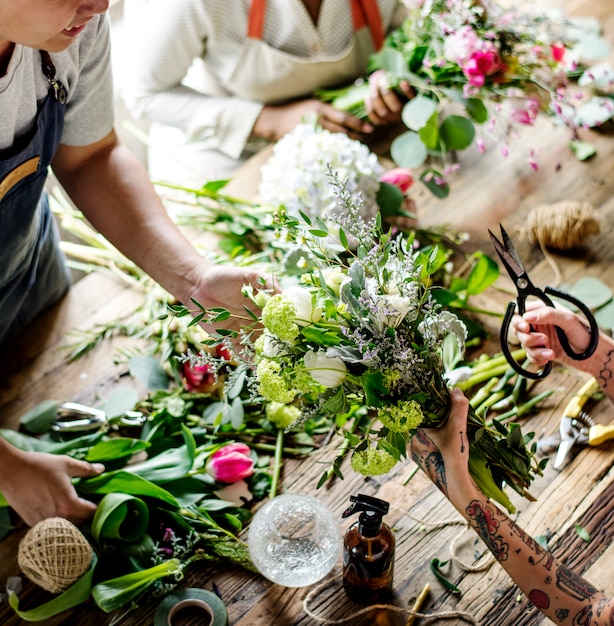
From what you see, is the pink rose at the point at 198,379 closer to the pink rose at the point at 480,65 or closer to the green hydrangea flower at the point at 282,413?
the green hydrangea flower at the point at 282,413

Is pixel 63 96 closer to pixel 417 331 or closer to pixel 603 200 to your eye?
pixel 417 331

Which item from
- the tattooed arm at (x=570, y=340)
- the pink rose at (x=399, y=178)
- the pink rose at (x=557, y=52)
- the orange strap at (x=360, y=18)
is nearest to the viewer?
the tattooed arm at (x=570, y=340)

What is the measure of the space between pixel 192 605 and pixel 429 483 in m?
0.41

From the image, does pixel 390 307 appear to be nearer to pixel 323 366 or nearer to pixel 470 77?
pixel 323 366

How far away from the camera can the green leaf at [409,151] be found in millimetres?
1661

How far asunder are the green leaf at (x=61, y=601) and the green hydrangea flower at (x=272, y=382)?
465mm

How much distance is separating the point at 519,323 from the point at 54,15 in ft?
2.69

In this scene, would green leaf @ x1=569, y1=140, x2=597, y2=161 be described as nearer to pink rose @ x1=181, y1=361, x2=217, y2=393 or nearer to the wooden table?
the wooden table

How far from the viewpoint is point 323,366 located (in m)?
0.90

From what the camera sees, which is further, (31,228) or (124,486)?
(31,228)

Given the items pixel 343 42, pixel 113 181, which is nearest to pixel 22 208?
pixel 113 181

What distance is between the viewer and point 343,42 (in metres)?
2.02

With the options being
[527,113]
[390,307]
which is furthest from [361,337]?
[527,113]

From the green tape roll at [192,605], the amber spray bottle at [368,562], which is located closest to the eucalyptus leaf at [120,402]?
the green tape roll at [192,605]
